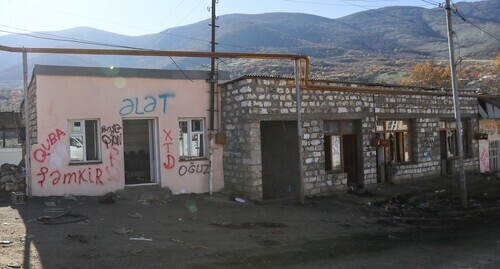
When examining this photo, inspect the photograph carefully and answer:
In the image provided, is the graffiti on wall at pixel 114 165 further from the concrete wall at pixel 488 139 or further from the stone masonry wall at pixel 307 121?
the concrete wall at pixel 488 139

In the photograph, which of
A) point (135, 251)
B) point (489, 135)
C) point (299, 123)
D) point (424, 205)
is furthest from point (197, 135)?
point (489, 135)

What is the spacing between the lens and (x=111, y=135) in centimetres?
1330

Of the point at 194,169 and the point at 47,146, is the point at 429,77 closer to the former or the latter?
the point at 194,169

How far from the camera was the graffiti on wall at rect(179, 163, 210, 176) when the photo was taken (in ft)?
46.5

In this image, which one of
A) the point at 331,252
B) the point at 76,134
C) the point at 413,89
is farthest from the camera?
the point at 413,89

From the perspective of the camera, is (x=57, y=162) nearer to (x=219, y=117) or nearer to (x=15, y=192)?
(x=15, y=192)

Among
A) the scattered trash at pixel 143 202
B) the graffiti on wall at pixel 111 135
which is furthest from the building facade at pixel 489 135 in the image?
the graffiti on wall at pixel 111 135

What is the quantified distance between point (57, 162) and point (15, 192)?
1.30 m

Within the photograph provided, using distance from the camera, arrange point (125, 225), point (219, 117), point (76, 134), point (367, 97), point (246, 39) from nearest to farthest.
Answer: point (125, 225) → point (76, 134) → point (219, 117) → point (367, 97) → point (246, 39)

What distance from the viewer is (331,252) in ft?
27.5

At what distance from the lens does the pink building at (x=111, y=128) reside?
12.5 m

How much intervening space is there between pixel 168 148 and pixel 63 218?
462cm

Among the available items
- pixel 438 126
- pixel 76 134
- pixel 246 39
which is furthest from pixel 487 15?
pixel 76 134

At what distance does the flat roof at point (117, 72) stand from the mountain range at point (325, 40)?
173 feet
